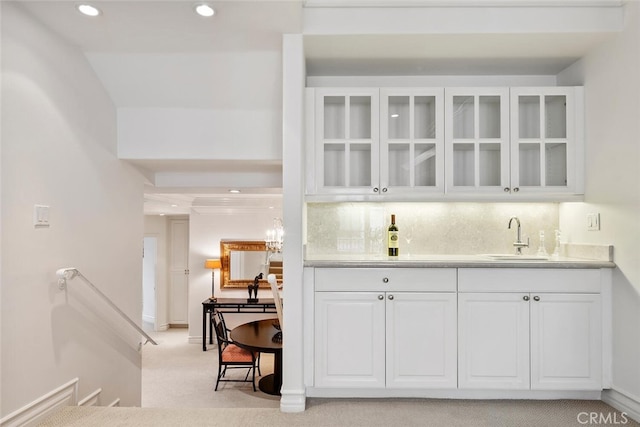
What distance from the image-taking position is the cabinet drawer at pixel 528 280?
255 cm

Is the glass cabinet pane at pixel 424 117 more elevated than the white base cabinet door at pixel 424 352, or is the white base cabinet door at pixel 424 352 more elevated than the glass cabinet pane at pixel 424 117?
the glass cabinet pane at pixel 424 117

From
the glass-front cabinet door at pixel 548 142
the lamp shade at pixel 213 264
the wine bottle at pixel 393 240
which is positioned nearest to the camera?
the glass-front cabinet door at pixel 548 142

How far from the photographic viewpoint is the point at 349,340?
2.55m

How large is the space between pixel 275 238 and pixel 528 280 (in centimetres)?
522

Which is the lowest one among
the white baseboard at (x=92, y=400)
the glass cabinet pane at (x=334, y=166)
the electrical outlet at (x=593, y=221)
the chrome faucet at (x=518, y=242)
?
the white baseboard at (x=92, y=400)

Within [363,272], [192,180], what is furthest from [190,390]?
[363,272]

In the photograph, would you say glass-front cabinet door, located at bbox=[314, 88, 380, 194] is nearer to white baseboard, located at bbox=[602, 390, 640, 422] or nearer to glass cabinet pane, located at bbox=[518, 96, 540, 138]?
glass cabinet pane, located at bbox=[518, 96, 540, 138]

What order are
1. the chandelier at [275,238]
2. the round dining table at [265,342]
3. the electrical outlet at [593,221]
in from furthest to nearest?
1. the chandelier at [275,238]
2. the round dining table at [265,342]
3. the electrical outlet at [593,221]

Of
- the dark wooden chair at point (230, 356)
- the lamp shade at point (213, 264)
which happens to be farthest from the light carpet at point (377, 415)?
the lamp shade at point (213, 264)

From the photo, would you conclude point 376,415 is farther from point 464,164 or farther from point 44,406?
point 44,406

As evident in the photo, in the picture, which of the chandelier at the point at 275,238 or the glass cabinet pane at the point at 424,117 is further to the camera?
the chandelier at the point at 275,238

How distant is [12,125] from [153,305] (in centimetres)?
842

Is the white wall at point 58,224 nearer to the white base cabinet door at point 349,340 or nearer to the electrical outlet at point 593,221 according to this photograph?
the white base cabinet door at point 349,340

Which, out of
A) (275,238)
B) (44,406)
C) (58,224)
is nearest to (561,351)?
(44,406)
